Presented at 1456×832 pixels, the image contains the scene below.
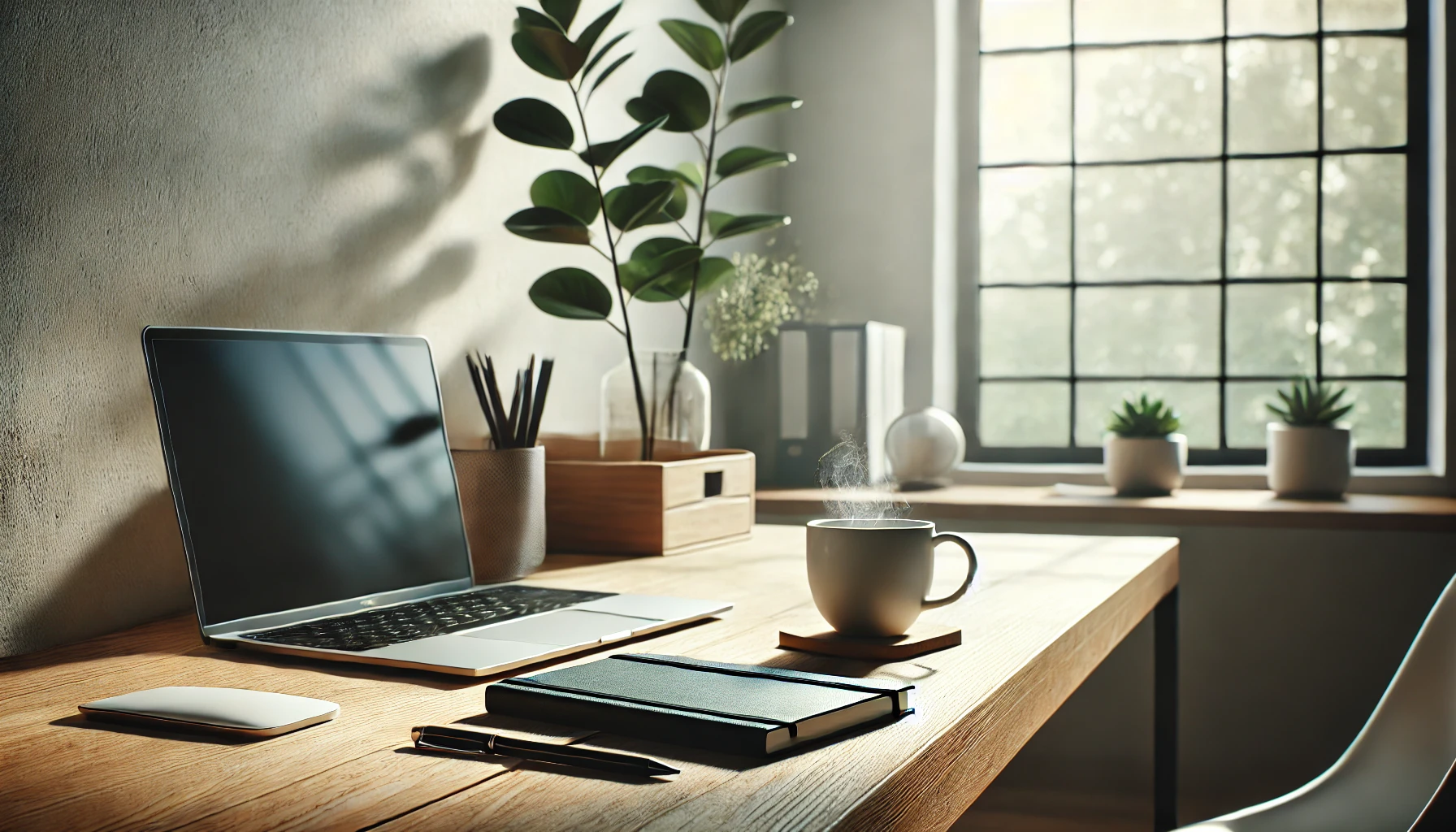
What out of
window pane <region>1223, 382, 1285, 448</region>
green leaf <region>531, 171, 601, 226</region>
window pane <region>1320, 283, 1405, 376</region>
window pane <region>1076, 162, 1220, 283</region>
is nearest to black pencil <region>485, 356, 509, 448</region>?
green leaf <region>531, 171, 601, 226</region>

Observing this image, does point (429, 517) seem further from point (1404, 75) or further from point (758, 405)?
point (1404, 75)

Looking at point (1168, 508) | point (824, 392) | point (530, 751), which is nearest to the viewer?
point (530, 751)

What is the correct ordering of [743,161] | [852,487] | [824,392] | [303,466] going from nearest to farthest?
1. [303,466]
2. [852,487]
3. [743,161]
4. [824,392]

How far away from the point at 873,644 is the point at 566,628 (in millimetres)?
254

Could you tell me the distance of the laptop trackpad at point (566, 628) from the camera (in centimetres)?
92

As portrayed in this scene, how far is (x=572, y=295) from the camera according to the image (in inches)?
63.7

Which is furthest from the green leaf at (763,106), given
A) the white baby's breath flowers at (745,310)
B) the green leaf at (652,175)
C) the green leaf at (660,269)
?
the white baby's breath flowers at (745,310)

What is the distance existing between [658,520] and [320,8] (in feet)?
2.36

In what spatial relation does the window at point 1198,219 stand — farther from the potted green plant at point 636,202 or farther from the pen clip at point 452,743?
the pen clip at point 452,743

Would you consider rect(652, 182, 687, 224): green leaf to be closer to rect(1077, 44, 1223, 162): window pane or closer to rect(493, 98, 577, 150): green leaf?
rect(493, 98, 577, 150): green leaf

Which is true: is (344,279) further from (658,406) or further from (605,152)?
(658,406)

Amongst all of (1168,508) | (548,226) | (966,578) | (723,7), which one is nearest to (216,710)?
(966,578)

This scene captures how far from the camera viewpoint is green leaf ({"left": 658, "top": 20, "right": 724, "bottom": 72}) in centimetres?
181

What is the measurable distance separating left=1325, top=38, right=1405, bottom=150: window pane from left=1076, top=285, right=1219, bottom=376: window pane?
1.49 feet
